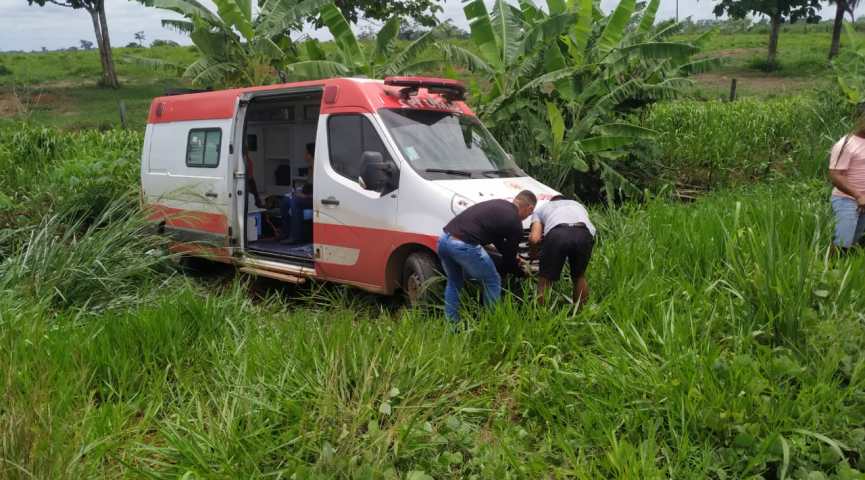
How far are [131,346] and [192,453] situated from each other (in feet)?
4.72

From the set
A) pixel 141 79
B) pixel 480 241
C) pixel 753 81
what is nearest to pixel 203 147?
pixel 480 241

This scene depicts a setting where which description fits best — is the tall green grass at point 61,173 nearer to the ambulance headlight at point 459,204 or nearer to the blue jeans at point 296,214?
the blue jeans at point 296,214

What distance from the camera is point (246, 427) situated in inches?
148

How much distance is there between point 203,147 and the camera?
28.0 feet

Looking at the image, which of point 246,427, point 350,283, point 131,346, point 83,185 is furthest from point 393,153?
point 83,185

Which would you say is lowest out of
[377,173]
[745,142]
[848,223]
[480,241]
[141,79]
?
[480,241]

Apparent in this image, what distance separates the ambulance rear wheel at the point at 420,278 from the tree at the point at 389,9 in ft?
56.2

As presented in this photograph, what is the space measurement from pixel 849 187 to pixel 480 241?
3181mm

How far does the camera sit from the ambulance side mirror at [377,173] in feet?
20.6

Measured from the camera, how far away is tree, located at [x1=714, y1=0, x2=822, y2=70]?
34.9 m

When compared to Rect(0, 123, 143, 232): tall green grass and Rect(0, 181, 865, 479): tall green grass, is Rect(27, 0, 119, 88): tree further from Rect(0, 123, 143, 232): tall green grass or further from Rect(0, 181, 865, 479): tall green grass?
Rect(0, 181, 865, 479): tall green grass

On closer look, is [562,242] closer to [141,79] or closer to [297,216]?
[297,216]

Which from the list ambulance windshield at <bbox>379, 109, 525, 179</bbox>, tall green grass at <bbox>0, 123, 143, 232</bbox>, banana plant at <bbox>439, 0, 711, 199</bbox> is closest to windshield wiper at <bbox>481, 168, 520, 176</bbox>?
ambulance windshield at <bbox>379, 109, 525, 179</bbox>

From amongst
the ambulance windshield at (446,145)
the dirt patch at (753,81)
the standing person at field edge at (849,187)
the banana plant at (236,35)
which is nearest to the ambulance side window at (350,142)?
the ambulance windshield at (446,145)
